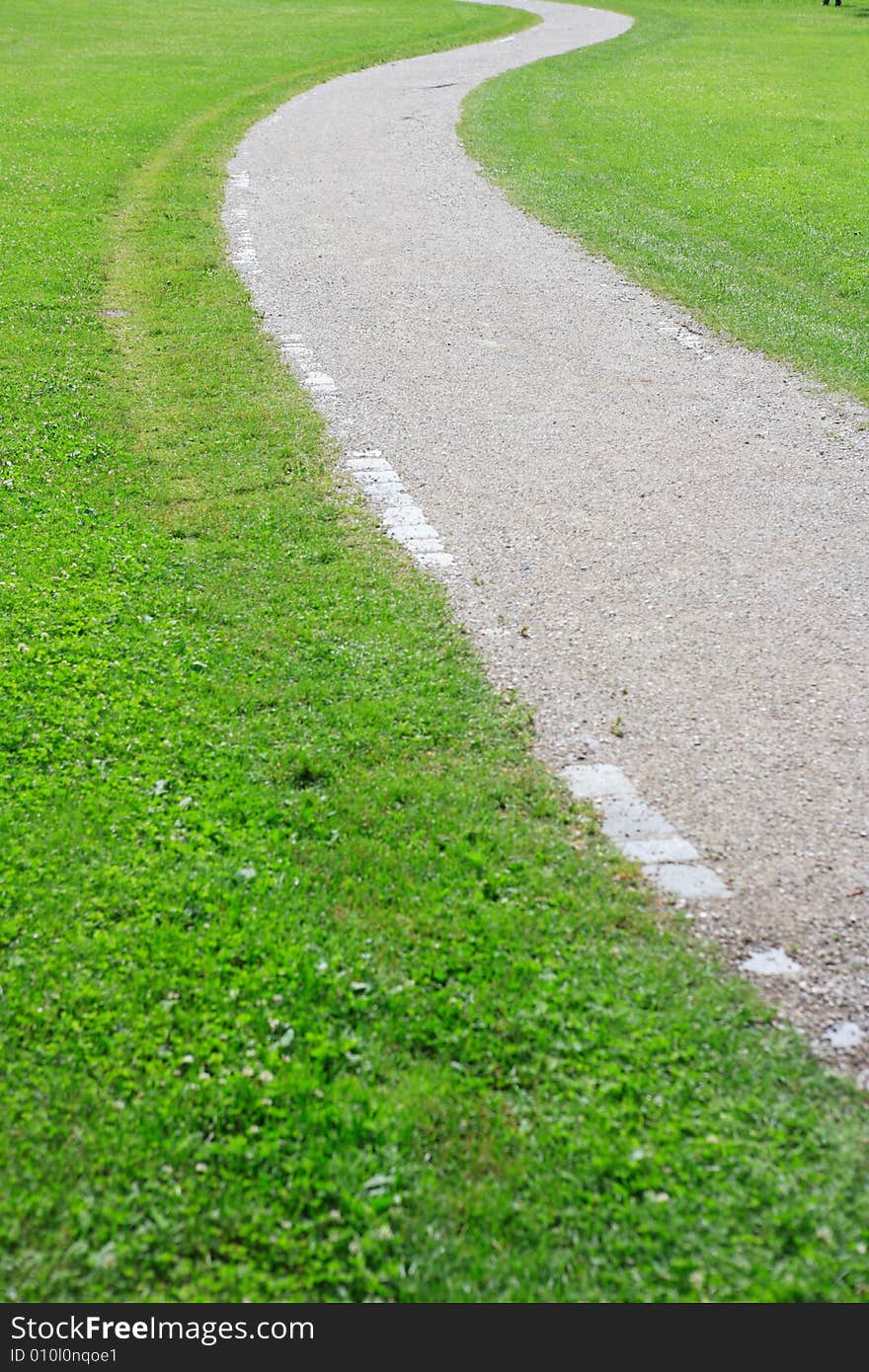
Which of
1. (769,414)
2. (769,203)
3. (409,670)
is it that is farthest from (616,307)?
(409,670)

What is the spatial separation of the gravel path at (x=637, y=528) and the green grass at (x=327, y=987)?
0.33 metres

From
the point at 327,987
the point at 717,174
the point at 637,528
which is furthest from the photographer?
the point at 717,174

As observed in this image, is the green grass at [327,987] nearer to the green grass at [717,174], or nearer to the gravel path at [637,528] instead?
the gravel path at [637,528]

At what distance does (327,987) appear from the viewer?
3.80m

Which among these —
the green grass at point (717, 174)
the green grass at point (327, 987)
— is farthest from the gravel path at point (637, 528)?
the green grass at point (717, 174)

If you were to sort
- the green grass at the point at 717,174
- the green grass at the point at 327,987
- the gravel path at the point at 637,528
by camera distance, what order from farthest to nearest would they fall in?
1. the green grass at the point at 717,174
2. the gravel path at the point at 637,528
3. the green grass at the point at 327,987

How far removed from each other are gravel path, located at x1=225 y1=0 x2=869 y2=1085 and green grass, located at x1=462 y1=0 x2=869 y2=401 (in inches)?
Result: 25.0

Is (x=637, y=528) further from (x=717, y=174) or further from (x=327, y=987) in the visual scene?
(x=717, y=174)

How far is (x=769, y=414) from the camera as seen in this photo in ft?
28.9

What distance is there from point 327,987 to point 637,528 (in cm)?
403

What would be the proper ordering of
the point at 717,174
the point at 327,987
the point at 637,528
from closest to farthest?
1. the point at 327,987
2. the point at 637,528
3. the point at 717,174

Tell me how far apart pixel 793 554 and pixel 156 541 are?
3505mm

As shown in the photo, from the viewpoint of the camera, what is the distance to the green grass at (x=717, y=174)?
11320 millimetres

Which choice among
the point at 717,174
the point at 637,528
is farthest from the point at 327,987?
the point at 717,174
